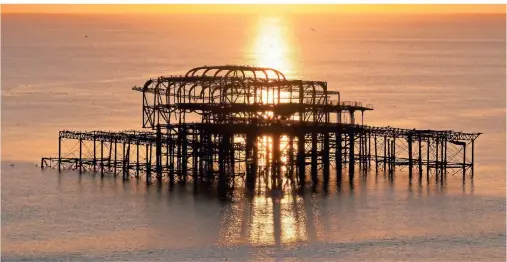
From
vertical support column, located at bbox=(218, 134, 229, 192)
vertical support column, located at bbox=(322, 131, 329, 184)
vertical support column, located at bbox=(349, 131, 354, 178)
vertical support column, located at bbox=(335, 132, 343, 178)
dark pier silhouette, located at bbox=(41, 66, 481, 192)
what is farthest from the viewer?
vertical support column, located at bbox=(335, 132, 343, 178)

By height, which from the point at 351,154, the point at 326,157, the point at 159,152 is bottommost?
the point at 326,157

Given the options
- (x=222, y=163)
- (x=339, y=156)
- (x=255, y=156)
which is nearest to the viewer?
(x=222, y=163)

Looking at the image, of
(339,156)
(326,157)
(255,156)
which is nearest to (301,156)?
(326,157)

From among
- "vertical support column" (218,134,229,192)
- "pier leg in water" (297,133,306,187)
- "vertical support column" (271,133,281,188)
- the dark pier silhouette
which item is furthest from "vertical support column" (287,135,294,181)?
"vertical support column" (218,134,229,192)

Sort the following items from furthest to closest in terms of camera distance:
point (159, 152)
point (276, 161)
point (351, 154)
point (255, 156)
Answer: point (351, 154) → point (276, 161) → point (255, 156) → point (159, 152)

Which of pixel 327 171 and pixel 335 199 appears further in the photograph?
pixel 327 171

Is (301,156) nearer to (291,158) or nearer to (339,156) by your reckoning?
(291,158)

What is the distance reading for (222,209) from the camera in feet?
265

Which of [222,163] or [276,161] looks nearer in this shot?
[222,163]

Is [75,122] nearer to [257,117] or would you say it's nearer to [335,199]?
[257,117]

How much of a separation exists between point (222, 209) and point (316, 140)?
15.6 meters

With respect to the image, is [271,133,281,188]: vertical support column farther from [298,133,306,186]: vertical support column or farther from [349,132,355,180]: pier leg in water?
[349,132,355,180]: pier leg in water

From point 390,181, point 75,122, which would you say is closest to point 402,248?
point 390,181

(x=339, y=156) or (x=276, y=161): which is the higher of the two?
(x=339, y=156)
